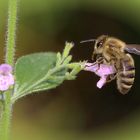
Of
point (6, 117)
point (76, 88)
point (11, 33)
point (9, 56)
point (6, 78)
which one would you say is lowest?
point (6, 117)

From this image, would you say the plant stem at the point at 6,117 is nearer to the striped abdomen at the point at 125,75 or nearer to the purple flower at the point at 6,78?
the purple flower at the point at 6,78

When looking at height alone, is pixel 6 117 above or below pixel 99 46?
below

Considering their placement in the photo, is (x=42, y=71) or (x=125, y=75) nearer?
(x=125, y=75)

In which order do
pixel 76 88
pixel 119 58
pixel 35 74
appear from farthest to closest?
pixel 76 88
pixel 35 74
pixel 119 58

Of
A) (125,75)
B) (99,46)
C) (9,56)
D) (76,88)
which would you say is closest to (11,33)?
(9,56)

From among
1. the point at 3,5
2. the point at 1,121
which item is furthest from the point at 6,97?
the point at 3,5

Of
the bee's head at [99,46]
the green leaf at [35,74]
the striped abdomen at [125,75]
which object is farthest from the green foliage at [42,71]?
the striped abdomen at [125,75]

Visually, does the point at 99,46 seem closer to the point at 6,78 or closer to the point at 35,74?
the point at 35,74
